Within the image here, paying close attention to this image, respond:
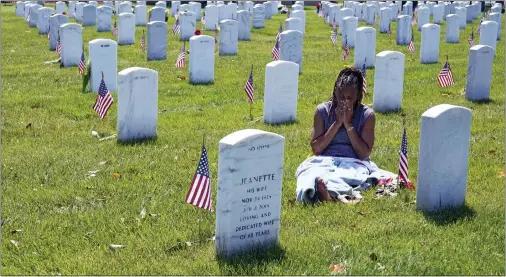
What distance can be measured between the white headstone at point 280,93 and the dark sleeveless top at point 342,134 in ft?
11.9

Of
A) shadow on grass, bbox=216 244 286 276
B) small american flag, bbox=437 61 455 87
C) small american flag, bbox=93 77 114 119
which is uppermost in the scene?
shadow on grass, bbox=216 244 286 276

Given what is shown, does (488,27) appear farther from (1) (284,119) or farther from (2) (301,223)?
(2) (301,223)

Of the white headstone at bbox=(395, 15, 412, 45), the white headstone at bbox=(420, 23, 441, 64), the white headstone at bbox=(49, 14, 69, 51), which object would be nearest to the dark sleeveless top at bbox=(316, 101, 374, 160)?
the white headstone at bbox=(420, 23, 441, 64)

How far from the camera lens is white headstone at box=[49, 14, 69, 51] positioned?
2266 centimetres

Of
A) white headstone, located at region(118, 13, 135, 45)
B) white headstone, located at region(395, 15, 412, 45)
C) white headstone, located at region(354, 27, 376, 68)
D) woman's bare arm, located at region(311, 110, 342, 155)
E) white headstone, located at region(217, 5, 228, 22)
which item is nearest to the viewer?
woman's bare arm, located at region(311, 110, 342, 155)

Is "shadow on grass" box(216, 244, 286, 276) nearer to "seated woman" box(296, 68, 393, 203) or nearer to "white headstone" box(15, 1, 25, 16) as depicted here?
"seated woman" box(296, 68, 393, 203)

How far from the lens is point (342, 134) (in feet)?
27.0

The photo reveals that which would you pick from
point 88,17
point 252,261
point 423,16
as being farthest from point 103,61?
point 423,16

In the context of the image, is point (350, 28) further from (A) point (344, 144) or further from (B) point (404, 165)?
(B) point (404, 165)

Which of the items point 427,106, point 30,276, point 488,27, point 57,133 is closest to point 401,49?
point 488,27

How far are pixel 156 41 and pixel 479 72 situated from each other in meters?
9.19

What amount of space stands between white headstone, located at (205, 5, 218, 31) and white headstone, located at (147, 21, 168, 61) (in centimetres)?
1105

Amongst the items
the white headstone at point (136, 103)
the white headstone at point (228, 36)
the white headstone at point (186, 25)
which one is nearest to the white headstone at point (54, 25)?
the white headstone at point (228, 36)

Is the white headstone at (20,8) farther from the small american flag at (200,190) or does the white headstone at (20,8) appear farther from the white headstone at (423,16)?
the small american flag at (200,190)
